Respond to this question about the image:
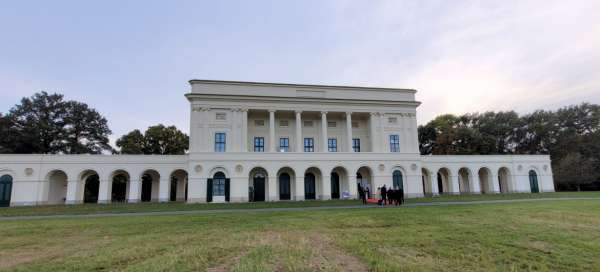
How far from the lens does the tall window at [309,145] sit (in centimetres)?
3219

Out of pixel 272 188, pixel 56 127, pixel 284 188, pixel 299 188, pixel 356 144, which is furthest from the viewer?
pixel 56 127

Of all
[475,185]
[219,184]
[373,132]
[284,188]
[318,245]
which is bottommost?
[318,245]

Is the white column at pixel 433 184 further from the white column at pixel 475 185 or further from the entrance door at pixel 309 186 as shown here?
the entrance door at pixel 309 186

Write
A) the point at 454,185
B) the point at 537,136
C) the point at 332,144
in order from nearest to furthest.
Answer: the point at 332,144 < the point at 454,185 < the point at 537,136

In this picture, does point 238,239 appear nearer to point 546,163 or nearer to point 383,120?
point 383,120

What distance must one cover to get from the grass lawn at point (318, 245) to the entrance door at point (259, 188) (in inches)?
711

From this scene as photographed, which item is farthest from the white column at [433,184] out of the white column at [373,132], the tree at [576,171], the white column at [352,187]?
the tree at [576,171]

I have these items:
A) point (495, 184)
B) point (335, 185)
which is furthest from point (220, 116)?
point (495, 184)

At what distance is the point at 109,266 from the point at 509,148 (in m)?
56.3

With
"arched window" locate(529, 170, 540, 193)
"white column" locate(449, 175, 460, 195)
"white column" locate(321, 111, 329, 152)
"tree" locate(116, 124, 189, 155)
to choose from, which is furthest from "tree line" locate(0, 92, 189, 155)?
"arched window" locate(529, 170, 540, 193)

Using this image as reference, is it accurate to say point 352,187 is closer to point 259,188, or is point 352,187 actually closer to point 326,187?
point 326,187

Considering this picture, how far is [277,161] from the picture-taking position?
93.6 feet

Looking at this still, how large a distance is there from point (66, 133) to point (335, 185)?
127 ft

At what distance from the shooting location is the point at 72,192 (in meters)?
27.3
